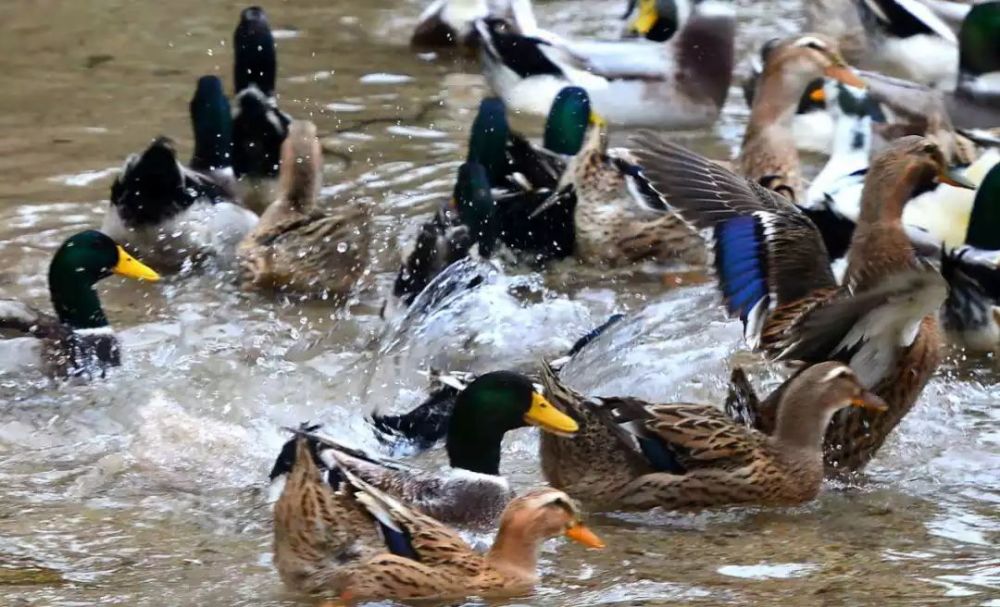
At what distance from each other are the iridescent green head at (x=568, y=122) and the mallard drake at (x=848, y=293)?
2600mm

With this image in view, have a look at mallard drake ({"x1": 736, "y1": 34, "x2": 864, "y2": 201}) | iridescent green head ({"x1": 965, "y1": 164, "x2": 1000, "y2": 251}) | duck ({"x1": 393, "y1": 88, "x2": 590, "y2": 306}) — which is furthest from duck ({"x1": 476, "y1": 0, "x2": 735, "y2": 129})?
iridescent green head ({"x1": 965, "y1": 164, "x2": 1000, "y2": 251})

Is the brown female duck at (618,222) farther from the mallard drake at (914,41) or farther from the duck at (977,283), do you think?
the mallard drake at (914,41)

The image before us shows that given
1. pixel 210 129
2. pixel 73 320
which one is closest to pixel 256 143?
pixel 210 129

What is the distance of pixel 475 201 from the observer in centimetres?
805

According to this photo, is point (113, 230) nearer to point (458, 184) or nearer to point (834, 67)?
point (458, 184)

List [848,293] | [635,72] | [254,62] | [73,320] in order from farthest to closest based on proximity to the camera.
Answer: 1. [635,72]
2. [254,62]
3. [73,320]
4. [848,293]

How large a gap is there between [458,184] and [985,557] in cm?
356

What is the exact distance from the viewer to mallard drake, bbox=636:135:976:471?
5.96 m

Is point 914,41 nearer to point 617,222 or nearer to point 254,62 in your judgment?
point 617,222

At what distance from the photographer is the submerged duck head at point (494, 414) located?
5656 millimetres

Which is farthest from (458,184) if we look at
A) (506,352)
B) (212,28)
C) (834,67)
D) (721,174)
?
(212,28)

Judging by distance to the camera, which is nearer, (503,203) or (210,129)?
(503,203)

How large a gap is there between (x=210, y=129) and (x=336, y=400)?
107 inches

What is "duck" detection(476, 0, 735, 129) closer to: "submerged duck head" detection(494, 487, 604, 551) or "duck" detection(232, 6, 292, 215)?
"duck" detection(232, 6, 292, 215)
